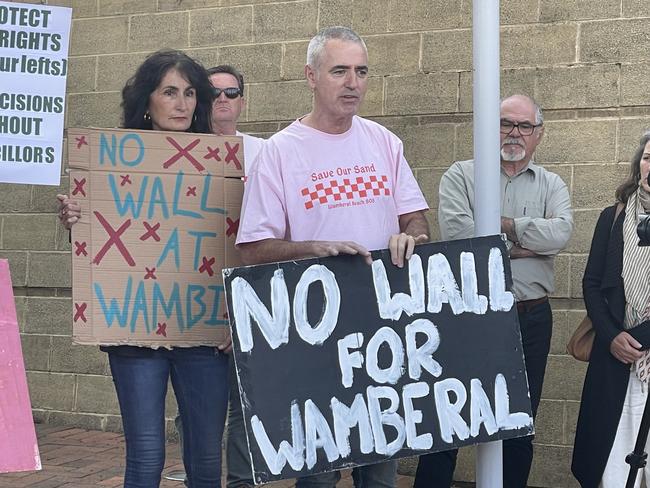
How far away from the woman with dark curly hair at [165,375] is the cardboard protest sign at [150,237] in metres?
0.07

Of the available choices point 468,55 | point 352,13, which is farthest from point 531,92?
point 352,13

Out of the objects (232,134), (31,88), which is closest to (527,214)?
(232,134)

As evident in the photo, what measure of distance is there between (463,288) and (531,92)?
2.45m

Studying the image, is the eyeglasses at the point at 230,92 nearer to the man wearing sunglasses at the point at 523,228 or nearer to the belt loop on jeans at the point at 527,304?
the man wearing sunglasses at the point at 523,228

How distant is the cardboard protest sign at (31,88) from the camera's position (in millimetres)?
4109

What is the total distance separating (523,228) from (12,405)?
2.29 metres

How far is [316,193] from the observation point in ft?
12.2

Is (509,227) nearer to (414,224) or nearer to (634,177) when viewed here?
(634,177)

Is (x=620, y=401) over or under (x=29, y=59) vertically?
under

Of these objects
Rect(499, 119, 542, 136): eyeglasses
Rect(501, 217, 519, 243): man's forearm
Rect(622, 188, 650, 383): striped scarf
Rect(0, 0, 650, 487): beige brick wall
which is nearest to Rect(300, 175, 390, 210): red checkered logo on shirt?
Rect(501, 217, 519, 243): man's forearm

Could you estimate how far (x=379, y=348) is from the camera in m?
3.63

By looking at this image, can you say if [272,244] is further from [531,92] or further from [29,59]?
[531,92]

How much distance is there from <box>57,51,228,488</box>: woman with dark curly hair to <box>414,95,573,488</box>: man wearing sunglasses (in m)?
1.28

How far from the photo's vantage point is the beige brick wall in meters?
5.71
